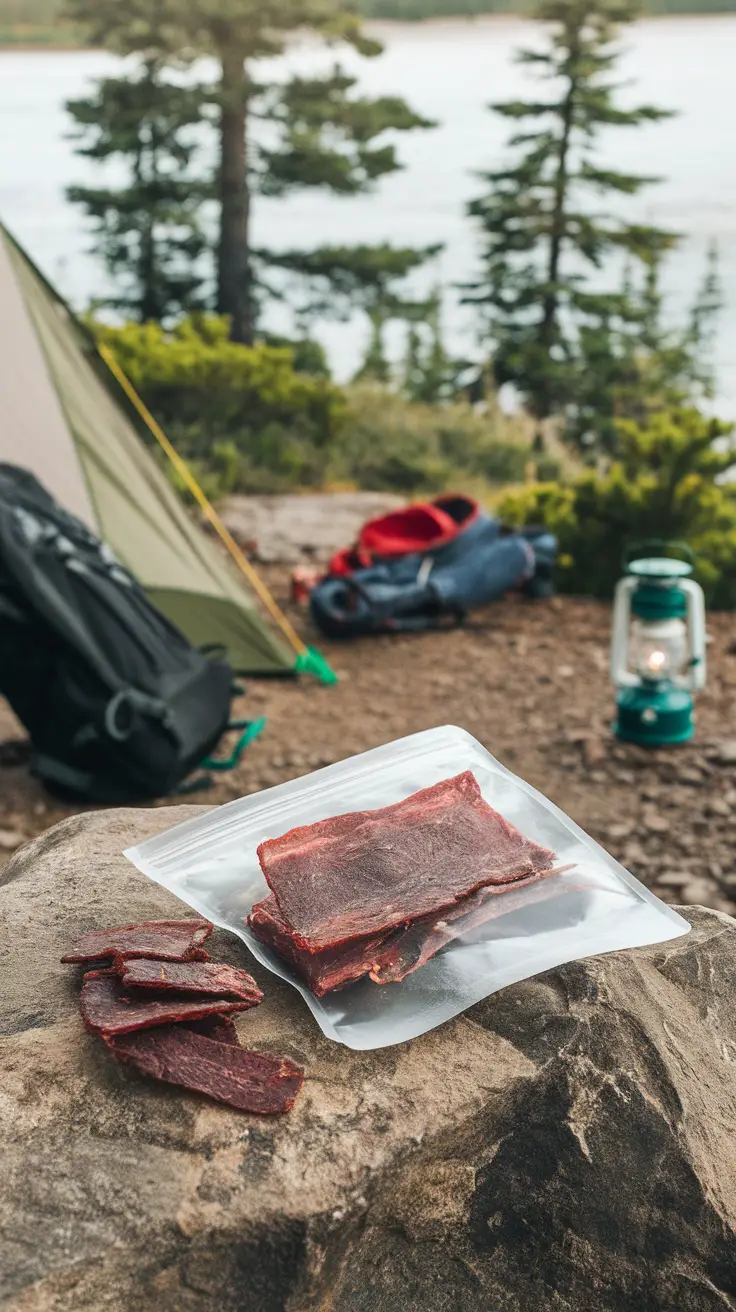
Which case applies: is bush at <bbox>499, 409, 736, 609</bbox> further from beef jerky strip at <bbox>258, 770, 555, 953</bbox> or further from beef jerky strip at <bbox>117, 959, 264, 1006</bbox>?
beef jerky strip at <bbox>117, 959, 264, 1006</bbox>

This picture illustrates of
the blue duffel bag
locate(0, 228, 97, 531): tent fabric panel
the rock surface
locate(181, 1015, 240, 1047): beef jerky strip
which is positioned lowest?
the rock surface

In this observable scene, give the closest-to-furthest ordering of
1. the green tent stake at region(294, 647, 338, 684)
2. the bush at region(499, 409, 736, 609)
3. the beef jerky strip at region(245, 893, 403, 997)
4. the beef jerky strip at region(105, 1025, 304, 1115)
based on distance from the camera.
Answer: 1. the beef jerky strip at region(105, 1025, 304, 1115)
2. the beef jerky strip at region(245, 893, 403, 997)
3. the green tent stake at region(294, 647, 338, 684)
4. the bush at region(499, 409, 736, 609)

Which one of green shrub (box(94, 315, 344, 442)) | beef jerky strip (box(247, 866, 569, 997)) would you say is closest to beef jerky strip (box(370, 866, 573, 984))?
beef jerky strip (box(247, 866, 569, 997))

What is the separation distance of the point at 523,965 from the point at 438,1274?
0.37 m

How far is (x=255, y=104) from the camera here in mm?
10672

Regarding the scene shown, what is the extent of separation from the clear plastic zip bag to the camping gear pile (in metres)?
3.64

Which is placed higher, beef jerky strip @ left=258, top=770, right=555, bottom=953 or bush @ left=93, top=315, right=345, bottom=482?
beef jerky strip @ left=258, top=770, right=555, bottom=953

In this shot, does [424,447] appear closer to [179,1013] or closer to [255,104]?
[255,104]

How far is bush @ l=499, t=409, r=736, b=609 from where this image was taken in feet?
20.5

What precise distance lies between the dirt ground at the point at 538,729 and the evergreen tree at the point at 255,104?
5.90 metres

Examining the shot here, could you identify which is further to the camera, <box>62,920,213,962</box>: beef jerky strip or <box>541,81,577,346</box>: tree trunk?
<box>541,81,577,346</box>: tree trunk

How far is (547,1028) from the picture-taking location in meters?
1.59

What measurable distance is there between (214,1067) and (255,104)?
10.6 metres

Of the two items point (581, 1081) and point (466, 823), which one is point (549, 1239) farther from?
point (466, 823)
